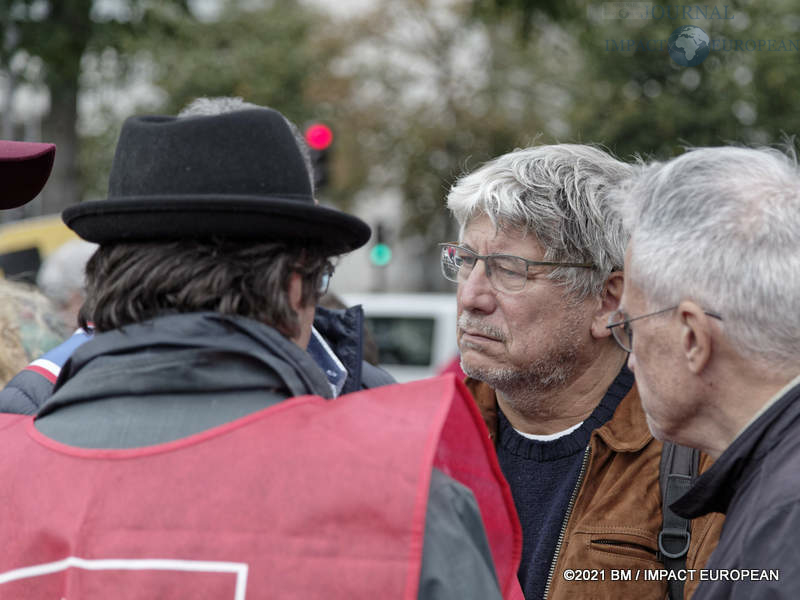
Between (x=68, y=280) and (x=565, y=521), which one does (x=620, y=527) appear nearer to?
(x=565, y=521)

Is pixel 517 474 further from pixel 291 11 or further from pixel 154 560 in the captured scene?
pixel 291 11

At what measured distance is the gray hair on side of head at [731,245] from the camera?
5.68ft

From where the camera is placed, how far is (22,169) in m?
2.12

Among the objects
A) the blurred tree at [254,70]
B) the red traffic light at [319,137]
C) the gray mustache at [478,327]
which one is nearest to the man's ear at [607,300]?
the gray mustache at [478,327]

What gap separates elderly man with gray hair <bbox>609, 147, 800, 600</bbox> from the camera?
1664 millimetres

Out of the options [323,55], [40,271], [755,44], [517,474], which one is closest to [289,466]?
[517,474]

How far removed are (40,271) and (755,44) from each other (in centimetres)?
1354

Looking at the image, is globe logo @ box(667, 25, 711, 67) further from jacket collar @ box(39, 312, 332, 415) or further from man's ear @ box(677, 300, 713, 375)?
jacket collar @ box(39, 312, 332, 415)

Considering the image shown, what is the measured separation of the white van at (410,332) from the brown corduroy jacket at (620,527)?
8.18 meters

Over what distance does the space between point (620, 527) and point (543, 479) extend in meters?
0.39

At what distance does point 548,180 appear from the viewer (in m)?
2.74

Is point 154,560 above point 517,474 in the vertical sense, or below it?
above

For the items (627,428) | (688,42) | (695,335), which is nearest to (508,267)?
(627,428)

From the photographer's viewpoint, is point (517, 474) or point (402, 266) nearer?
point (517, 474)
